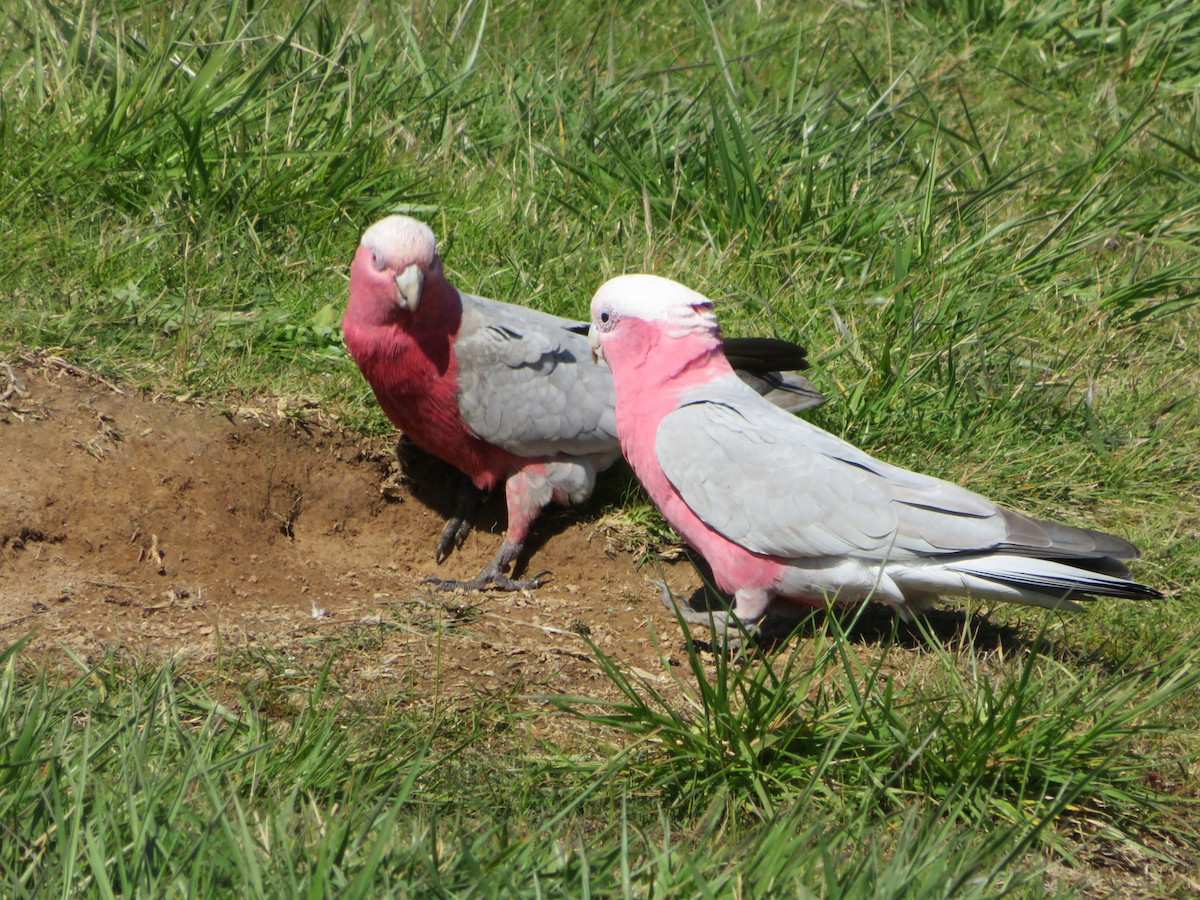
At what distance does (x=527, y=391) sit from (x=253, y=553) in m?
1.04

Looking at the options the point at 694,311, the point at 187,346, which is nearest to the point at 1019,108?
the point at 694,311

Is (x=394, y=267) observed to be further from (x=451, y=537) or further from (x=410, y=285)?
(x=451, y=537)

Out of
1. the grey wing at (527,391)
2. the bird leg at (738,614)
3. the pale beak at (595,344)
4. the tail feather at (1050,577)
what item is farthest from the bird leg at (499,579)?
the tail feather at (1050,577)

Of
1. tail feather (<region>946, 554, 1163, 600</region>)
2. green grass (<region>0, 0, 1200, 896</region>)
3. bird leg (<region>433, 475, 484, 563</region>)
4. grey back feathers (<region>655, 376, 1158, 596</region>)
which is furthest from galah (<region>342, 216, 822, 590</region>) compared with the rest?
tail feather (<region>946, 554, 1163, 600</region>)

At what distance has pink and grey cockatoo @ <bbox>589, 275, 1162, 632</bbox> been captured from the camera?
3223mm

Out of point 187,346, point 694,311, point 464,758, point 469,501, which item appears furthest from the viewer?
point 469,501

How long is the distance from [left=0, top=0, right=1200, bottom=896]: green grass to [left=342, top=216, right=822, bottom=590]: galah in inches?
12.4

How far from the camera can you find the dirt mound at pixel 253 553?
10.9 ft

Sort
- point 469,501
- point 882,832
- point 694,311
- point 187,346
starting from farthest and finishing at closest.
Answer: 1. point 469,501
2. point 187,346
3. point 694,311
4. point 882,832

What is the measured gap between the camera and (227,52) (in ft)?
14.9

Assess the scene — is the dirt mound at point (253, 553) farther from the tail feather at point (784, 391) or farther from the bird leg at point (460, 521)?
the tail feather at point (784, 391)

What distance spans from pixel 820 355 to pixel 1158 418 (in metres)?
1.27

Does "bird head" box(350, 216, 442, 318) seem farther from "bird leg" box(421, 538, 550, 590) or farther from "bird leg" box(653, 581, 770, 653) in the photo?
"bird leg" box(653, 581, 770, 653)

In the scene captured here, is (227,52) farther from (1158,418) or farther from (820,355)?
(1158,418)
